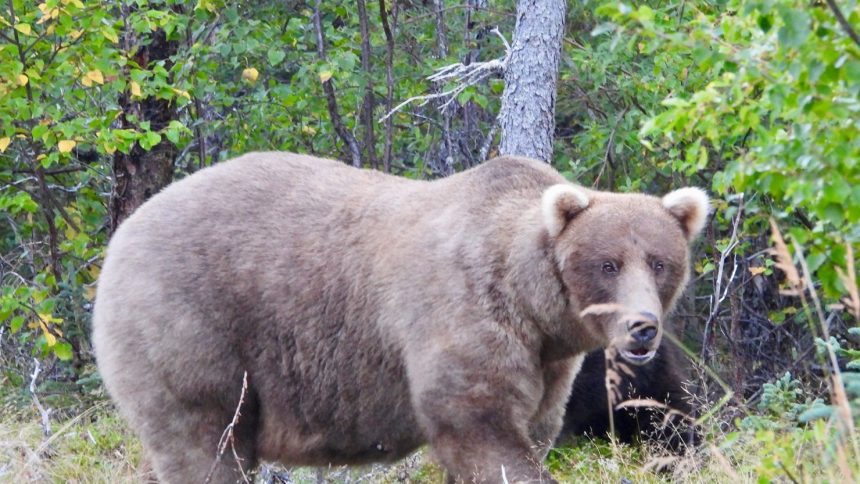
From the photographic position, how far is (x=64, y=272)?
1048 cm

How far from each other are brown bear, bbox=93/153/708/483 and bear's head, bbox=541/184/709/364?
0.03 feet

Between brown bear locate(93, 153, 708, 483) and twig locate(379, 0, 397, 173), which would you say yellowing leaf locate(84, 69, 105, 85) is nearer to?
brown bear locate(93, 153, 708, 483)

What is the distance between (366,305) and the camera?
6.09m

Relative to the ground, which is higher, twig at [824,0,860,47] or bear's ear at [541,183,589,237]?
twig at [824,0,860,47]

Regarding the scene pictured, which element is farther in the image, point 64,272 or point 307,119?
point 307,119

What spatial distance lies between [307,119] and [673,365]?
4135mm

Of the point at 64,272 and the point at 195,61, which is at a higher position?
the point at 195,61

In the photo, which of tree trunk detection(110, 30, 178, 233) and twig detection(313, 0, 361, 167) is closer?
tree trunk detection(110, 30, 178, 233)

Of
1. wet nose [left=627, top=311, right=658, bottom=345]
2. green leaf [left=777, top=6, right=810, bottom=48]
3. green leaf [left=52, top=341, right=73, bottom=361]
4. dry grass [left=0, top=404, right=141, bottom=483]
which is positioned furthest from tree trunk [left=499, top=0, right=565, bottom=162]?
green leaf [left=777, top=6, right=810, bottom=48]

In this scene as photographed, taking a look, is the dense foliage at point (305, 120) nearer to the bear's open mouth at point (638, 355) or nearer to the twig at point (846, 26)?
the bear's open mouth at point (638, 355)

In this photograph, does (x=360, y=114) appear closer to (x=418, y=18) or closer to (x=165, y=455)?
(x=418, y=18)

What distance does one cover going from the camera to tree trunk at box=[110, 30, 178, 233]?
31.1 ft

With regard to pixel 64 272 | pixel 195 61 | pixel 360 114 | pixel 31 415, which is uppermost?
pixel 195 61

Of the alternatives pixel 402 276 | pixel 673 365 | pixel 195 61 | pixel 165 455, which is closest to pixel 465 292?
pixel 402 276
